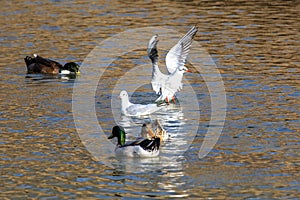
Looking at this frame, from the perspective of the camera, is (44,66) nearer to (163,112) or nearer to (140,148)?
(163,112)

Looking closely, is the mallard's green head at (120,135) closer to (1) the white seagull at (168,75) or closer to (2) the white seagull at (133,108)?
(2) the white seagull at (133,108)

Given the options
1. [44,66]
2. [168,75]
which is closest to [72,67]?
[44,66]

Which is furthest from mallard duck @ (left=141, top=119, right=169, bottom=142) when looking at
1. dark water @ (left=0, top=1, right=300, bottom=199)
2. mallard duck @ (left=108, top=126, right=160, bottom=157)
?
mallard duck @ (left=108, top=126, right=160, bottom=157)

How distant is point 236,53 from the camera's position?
68.3ft

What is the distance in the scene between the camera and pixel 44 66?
65.8 feet

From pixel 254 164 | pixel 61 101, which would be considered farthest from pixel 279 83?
pixel 254 164

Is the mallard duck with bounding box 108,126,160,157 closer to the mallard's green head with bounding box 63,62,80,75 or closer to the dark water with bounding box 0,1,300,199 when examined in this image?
the dark water with bounding box 0,1,300,199

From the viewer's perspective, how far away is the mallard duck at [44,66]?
64.4 ft

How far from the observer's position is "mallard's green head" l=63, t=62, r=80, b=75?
1936 centimetres

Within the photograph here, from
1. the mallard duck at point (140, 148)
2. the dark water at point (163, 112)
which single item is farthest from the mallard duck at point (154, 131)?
the mallard duck at point (140, 148)

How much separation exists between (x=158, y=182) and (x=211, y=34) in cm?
1270

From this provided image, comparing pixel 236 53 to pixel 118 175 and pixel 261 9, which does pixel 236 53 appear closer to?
pixel 261 9

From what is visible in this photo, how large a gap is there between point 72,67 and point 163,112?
4.12m

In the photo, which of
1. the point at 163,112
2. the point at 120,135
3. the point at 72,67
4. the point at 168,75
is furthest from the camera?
the point at 72,67
